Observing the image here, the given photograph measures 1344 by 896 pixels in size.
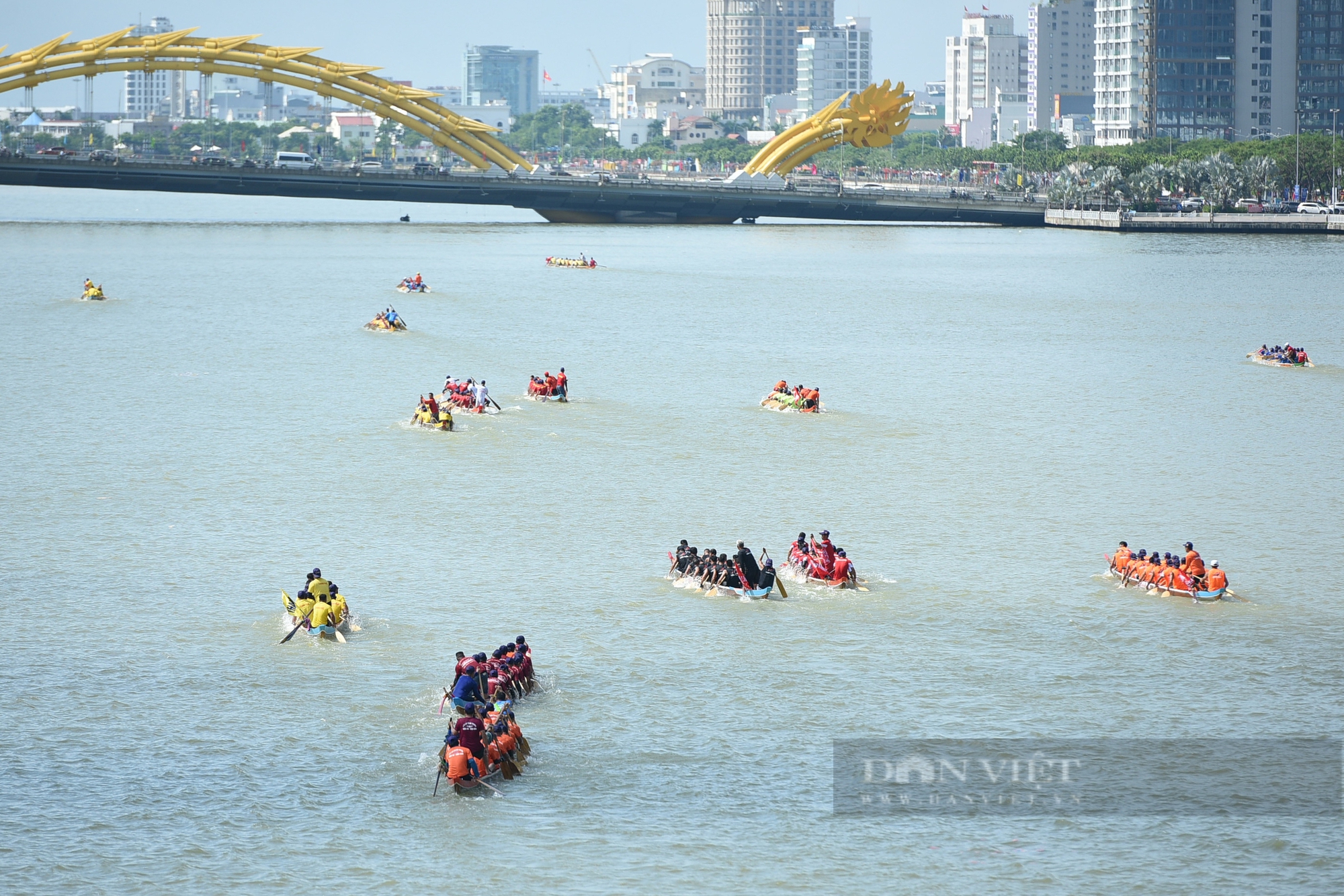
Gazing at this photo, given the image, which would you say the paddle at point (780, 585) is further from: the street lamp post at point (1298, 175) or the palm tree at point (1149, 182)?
the street lamp post at point (1298, 175)

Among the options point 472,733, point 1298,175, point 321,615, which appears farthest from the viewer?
point 1298,175

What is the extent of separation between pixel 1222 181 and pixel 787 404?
111 metres

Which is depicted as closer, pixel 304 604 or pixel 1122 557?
pixel 304 604

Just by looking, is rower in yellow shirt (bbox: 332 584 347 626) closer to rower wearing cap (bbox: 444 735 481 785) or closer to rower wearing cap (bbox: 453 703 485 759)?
rower wearing cap (bbox: 453 703 485 759)

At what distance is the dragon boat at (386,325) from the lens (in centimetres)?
7325

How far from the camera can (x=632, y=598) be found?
3175cm

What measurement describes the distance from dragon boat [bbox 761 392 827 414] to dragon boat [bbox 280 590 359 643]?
2528cm

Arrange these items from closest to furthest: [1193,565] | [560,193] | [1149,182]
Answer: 1. [1193,565]
2. [560,193]
3. [1149,182]

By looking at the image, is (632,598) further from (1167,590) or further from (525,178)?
(525,178)

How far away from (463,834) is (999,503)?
71.7 feet

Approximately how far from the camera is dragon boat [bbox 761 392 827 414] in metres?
52.6

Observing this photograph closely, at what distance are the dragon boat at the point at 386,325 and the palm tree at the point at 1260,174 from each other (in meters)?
106

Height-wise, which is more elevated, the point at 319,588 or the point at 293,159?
the point at 293,159

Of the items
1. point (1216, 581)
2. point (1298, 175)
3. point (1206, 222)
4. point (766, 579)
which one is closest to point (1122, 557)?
point (1216, 581)
